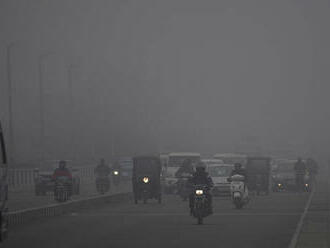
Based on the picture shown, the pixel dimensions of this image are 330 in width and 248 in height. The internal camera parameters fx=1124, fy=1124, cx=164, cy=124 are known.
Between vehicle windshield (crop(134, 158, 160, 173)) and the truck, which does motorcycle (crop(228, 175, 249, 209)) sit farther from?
the truck

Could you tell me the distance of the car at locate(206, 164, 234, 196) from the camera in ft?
161

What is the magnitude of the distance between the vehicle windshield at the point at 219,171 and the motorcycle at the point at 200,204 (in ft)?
67.8

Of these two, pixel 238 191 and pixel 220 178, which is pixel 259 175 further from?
pixel 238 191

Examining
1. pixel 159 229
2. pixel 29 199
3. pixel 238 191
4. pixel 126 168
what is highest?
pixel 126 168

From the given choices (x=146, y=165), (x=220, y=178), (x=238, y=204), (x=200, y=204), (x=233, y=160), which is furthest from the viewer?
(x=233, y=160)

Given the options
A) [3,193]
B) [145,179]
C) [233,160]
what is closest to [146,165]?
[145,179]

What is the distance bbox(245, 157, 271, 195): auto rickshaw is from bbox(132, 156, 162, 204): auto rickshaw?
31.0 feet

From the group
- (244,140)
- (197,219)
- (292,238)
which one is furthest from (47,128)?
(292,238)

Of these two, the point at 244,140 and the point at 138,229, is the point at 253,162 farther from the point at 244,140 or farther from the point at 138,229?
the point at 244,140

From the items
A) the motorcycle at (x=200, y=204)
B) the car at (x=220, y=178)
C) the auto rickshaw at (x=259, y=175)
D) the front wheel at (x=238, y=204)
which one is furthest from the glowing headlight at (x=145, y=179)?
the motorcycle at (x=200, y=204)

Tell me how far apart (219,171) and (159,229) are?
24795 millimetres

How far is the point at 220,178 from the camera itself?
49844 mm

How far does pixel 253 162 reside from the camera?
54.7 m

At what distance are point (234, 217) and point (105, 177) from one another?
19.9 m
